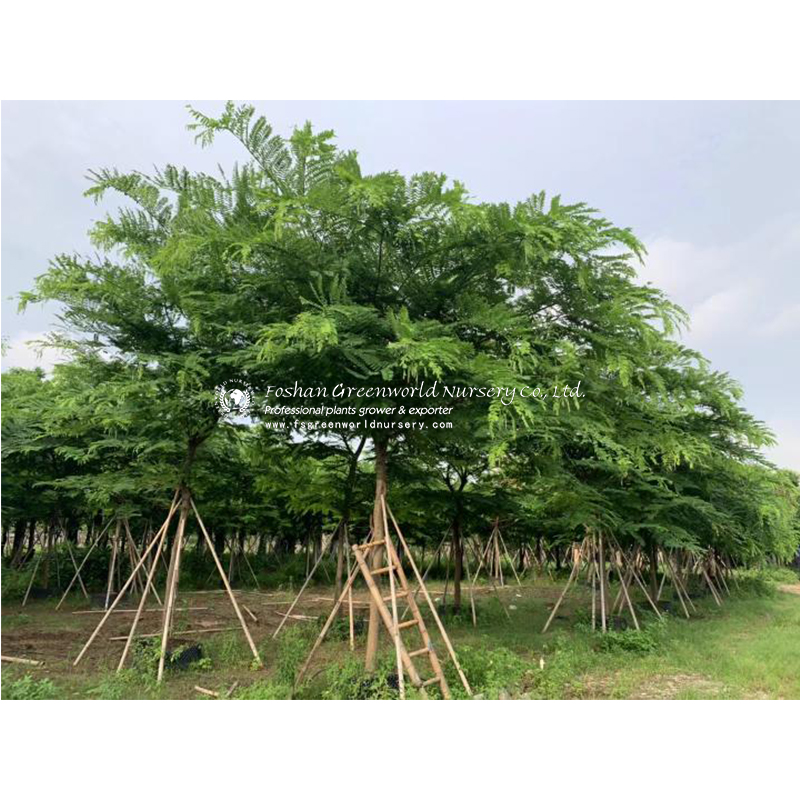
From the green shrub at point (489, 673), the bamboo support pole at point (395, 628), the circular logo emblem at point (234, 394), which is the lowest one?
the green shrub at point (489, 673)

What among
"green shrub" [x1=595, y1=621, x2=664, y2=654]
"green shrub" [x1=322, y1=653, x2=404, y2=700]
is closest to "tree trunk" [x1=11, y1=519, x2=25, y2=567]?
"green shrub" [x1=322, y1=653, x2=404, y2=700]

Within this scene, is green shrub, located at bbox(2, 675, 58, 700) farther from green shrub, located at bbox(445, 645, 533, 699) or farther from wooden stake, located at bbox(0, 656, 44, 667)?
green shrub, located at bbox(445, 645, 533, 699)

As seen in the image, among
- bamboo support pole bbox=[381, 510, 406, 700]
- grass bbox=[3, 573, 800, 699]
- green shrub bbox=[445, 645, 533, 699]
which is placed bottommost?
grass bbox=[3, 573, 800, 699]

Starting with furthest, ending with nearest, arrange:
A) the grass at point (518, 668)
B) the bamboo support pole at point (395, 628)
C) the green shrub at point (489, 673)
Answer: the grass at point (518, 668)
the green shrub at point (489, 673)
the bamboo support pole at point (395, 628)

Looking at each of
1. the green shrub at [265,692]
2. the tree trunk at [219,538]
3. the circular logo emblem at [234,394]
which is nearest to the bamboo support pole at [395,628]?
the green shrub at [265,692]

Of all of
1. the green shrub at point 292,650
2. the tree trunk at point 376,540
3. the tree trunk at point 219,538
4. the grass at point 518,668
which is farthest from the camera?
the tree trunk at point 219,538

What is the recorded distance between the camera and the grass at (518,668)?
5.45 meters

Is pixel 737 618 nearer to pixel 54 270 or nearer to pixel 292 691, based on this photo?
pixel 292 691

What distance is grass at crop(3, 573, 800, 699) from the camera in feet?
17.9

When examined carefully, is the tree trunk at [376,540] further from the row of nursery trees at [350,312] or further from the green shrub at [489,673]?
the green shrub at [489,673]

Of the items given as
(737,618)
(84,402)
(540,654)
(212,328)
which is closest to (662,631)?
(540,654)

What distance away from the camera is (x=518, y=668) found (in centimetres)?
607

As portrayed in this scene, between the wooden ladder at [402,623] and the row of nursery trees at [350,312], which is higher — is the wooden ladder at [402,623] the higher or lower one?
the lower one

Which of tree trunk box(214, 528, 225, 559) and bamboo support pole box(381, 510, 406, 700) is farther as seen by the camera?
tree trunk box(214, 528, 225, 559)
